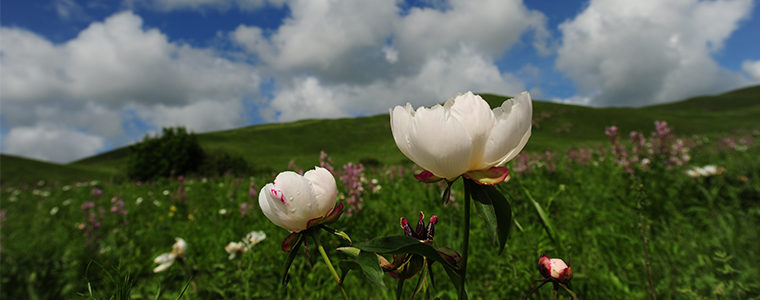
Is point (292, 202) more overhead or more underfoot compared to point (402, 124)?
more underfoot

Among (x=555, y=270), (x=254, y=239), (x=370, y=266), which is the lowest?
(x=254, y=239)

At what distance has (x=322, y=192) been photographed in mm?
723

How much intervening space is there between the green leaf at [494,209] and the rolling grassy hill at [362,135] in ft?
114

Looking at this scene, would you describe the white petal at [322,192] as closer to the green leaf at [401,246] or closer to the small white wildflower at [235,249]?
the green leaf at [401,246]

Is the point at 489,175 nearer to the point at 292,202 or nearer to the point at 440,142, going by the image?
the point at 440,142

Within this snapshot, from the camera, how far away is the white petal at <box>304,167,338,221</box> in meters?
0.71

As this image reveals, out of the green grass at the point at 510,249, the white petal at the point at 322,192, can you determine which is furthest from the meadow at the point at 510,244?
the white petal at the point at 322,192

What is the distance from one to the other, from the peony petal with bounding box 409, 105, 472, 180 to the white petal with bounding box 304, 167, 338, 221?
22 cm

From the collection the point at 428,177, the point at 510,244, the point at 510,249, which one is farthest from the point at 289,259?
the point at 510,244

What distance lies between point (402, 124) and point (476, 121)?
0.15 m

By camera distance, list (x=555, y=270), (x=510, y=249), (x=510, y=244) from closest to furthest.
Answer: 1. (x=555, y=270)
2. (x=510, y=249)
3. (x=510, y=244)

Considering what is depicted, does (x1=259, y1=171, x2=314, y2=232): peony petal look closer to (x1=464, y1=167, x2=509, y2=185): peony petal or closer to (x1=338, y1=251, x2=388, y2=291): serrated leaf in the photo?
(x1=338, y1=251, x2=388, y2=291): serrated leaf

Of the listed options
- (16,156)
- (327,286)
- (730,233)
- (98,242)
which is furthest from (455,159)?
(16,156)

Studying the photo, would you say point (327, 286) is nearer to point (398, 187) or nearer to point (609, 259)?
point (609, 259)
